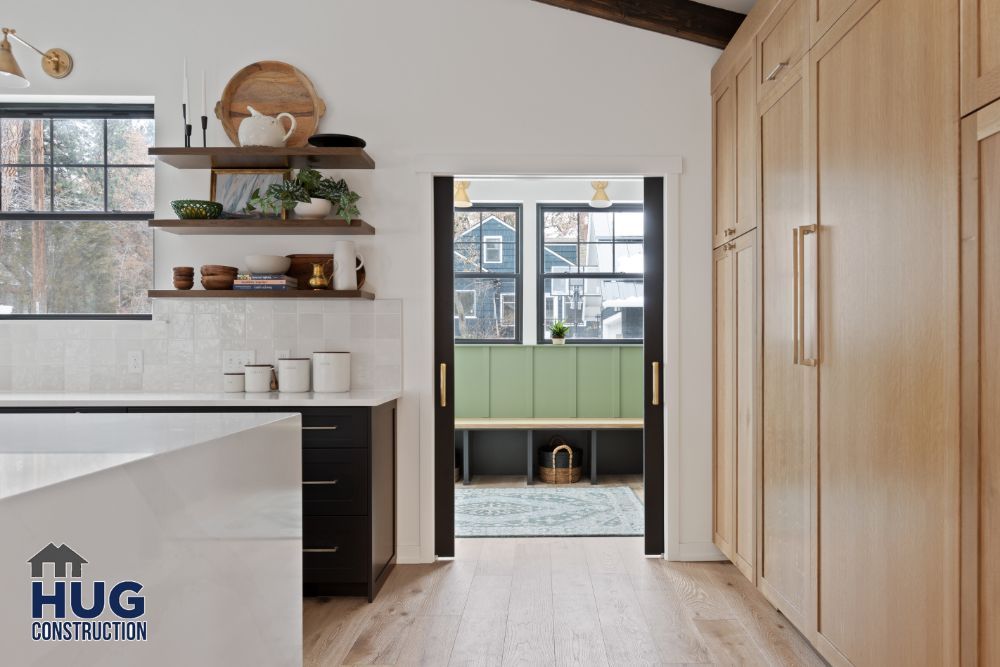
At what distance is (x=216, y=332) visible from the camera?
11.7ft

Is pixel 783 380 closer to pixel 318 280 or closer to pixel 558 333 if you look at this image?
pixel 318 280

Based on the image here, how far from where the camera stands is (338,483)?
3006 millimetres

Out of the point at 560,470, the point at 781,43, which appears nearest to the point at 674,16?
the point at 781,43

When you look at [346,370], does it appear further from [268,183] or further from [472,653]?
[472,653]

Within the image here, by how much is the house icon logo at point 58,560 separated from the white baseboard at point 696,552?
3.08 meters

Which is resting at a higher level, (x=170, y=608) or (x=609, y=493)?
(x=170, y=608)

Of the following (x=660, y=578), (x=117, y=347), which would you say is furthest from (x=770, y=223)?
(x=117, y=347)

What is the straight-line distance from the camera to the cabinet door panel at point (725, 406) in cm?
322

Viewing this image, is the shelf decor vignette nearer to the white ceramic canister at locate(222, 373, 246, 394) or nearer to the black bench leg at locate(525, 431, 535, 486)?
the white ceramic canister at locate(222, 373, 246, 394)

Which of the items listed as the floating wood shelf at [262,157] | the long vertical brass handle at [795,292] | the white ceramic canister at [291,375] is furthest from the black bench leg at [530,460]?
the long vertical brass handle at [795,292]

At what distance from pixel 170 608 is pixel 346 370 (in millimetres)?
2342

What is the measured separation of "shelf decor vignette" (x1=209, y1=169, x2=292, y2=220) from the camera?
3529 millimetres

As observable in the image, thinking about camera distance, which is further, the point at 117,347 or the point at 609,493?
Result: the point at 609,493

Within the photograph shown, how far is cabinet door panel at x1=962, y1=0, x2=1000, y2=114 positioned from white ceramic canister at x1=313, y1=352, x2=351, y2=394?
8.46 feet
